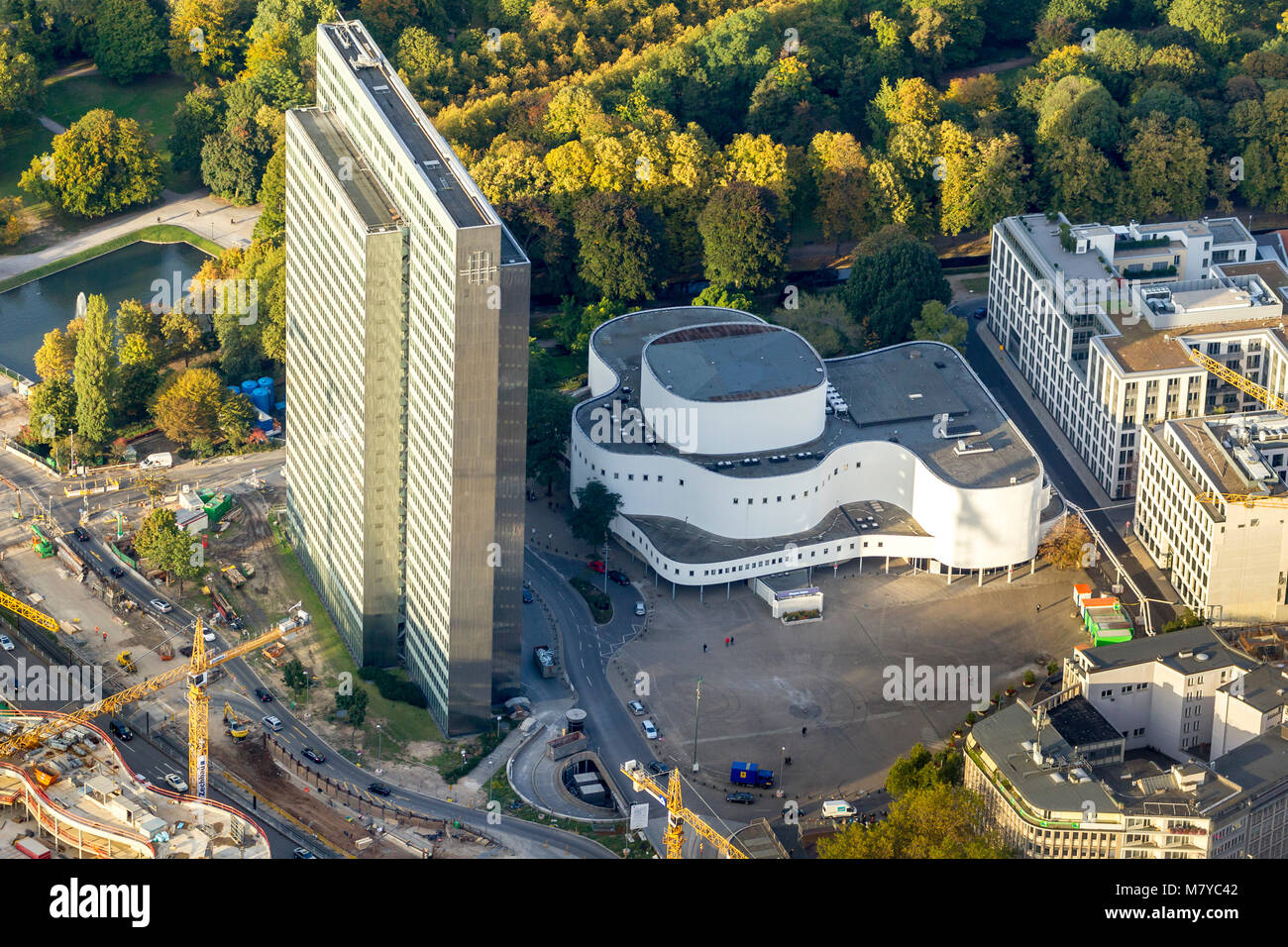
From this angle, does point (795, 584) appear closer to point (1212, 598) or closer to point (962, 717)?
point (962, 717)

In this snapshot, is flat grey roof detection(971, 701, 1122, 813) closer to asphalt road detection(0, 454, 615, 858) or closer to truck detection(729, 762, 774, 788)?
truck detection(729, 762, 774, 788)

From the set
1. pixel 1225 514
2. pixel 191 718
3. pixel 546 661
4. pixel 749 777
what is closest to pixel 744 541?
pixel 546 661

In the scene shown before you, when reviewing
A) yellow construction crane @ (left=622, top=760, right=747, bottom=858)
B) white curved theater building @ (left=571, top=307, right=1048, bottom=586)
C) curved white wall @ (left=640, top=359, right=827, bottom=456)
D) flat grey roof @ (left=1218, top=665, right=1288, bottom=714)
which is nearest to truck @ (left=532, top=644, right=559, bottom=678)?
white curved theater building @ (left=571, top=307, right=1048, bottom=586)

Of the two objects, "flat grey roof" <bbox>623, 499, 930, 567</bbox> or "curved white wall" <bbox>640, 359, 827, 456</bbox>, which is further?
"curved white wall" <bbox>640, 359, 827, 456</bbox>

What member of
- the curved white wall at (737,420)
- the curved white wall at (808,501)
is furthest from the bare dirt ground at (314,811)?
the curved white wall at (737,420)

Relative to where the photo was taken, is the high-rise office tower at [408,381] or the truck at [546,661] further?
the truck at [546,661]

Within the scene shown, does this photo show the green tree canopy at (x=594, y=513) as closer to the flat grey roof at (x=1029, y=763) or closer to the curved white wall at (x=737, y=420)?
the curved white wall at (x=737, y=420)
